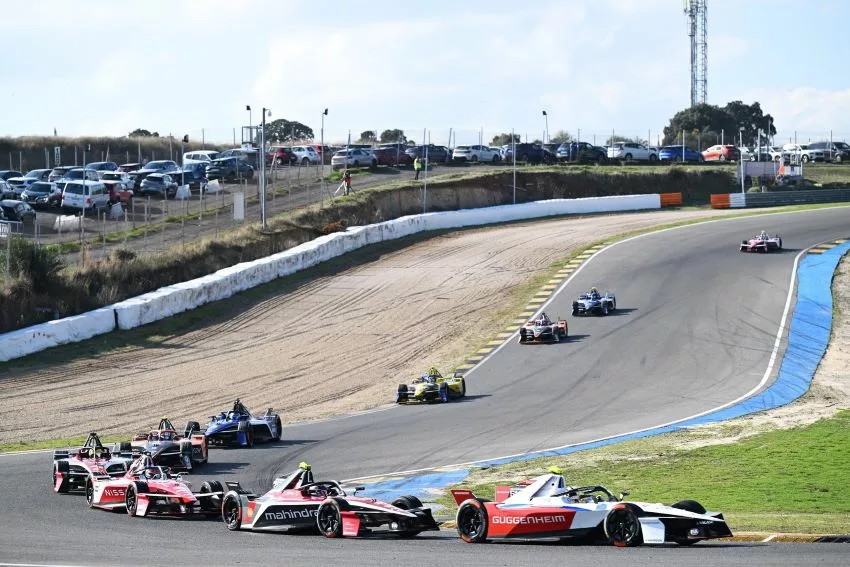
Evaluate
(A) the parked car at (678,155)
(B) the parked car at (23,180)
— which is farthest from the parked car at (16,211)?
(A) the parked car at (678,155)

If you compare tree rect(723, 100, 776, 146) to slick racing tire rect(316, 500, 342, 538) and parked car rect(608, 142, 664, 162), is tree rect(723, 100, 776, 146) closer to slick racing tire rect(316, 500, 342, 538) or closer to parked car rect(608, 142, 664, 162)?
parked car rect(608, 142, 664, 162)

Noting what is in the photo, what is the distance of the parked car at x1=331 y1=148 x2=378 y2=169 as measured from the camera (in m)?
76.2

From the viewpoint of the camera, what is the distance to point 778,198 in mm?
70875

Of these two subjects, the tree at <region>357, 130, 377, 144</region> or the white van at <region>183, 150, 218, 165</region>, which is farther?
the tree at <region>357, 130, 377, 144</region>

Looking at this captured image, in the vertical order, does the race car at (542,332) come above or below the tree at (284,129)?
below

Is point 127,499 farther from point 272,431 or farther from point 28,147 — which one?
point 28,147

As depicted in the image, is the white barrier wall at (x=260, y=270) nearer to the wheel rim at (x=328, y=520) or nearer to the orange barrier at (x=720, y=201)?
the orange barrier at (x=720, y=201)

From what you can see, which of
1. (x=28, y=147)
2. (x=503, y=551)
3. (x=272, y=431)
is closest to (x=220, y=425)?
(x=272, y=431)

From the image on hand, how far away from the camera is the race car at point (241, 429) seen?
82.2 feet

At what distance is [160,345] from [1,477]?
16.5 meters

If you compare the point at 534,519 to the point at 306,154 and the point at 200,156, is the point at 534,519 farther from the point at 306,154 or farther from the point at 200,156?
the point at 306,154

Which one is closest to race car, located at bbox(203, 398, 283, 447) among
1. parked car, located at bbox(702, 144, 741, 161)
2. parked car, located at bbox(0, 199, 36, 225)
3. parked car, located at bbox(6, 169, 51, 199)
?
parked car, located at bbox(0, 199, 36, 225)

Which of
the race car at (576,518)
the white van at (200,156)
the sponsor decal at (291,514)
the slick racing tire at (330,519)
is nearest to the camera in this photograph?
the race car at (576,518)

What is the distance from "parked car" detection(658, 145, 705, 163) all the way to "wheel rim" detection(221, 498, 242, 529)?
73.6 metres
